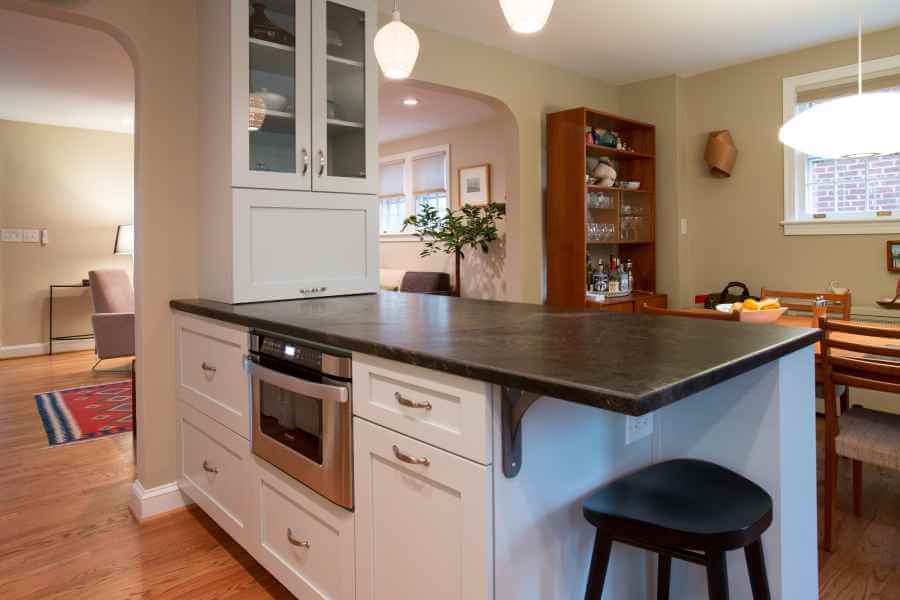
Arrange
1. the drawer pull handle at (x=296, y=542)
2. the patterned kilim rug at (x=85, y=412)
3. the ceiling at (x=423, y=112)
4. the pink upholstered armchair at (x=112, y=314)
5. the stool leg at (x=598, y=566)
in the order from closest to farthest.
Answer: the stool leg at (x=598, y=566) → the drawer pull handle at (x=296, y=542) → the patterned kilim rug at (x=85, y=412) → the ceiling at (x=423, y=112) → the pink upholstered armchair at (x=112, y=314)

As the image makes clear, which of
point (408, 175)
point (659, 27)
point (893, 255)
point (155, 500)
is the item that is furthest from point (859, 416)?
point (408, 175)

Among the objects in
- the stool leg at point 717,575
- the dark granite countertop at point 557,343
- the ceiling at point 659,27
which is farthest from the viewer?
the ceiling at point 659,27

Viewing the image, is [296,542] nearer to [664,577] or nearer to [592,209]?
[664,577]

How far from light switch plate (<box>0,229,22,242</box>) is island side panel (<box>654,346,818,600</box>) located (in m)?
6.76

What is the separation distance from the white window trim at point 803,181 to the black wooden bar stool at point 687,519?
3247 millimetres

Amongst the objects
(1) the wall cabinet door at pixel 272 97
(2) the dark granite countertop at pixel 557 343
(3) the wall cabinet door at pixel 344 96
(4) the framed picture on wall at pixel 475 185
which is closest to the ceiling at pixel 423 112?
(4) the framed picture on wall at pixel 475 185

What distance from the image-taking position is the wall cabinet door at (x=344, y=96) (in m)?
2.46

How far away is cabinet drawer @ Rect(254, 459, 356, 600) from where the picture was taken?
4.92ft

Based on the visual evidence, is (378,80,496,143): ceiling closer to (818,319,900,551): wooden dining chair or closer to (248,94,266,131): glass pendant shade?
(248,94,266,131): glass pendant shade

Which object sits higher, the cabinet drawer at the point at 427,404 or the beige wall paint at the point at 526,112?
the beige wall paint at the point at 526,112

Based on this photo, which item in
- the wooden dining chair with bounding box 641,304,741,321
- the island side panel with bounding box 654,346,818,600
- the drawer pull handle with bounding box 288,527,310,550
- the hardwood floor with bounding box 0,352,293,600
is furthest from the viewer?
the wooden dining chair with bounding box 641,304,741,321

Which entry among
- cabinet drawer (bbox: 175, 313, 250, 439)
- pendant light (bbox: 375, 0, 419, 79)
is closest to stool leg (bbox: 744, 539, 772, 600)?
cabinet drawer (bbox: 175, 313, 250, 439)

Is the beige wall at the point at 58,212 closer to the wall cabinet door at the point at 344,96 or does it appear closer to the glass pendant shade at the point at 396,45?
the wall cabinet door at the point at 344,96

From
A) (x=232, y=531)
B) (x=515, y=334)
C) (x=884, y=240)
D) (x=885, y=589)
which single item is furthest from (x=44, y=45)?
(x=884, y=240)
